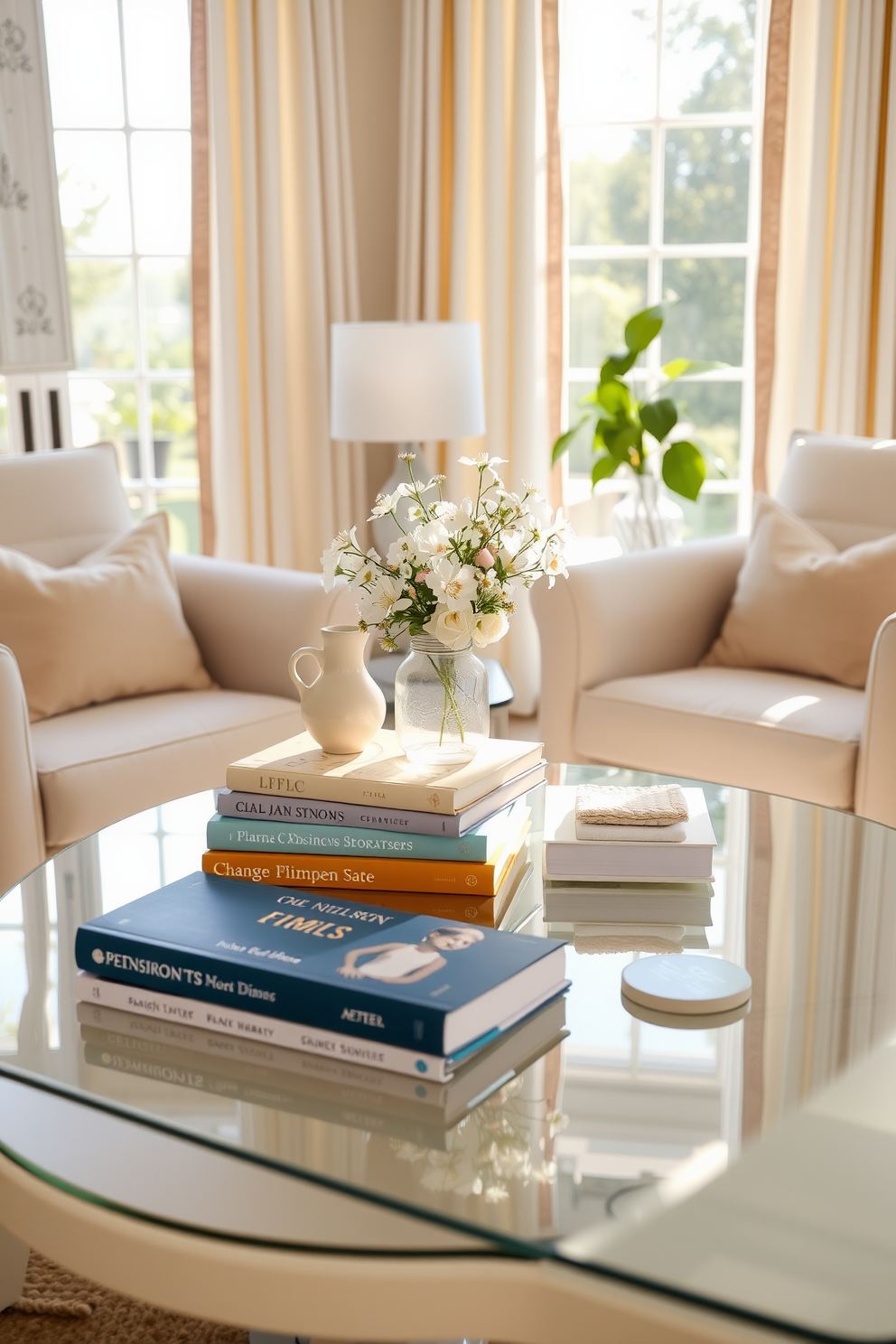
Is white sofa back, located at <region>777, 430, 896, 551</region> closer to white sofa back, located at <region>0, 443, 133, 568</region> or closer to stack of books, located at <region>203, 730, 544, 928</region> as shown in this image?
white sofa back, located at <region>0, 443, 133, 568</region>

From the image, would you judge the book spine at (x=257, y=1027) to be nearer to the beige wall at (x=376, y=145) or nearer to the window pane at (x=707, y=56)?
the beige wall at (x=376, y=145)

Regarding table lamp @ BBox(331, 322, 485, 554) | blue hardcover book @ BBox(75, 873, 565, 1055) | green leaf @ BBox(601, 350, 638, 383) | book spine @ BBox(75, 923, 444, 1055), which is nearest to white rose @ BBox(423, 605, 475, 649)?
blue hardcover book @ BBox(75, 873, 565, 1055)

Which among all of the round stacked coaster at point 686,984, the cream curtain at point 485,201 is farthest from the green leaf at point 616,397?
the round stacked coaster at point 686,984

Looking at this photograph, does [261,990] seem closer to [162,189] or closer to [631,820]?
[631,820]

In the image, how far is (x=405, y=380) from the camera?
334 cm

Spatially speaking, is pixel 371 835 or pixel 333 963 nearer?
pixel 333 963

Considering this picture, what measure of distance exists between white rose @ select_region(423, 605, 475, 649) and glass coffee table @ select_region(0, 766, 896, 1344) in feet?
1.29

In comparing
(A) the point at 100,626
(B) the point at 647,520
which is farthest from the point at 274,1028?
(B) the point at 647,520

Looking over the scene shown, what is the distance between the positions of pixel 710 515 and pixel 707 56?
1.46 meters

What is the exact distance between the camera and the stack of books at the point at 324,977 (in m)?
1.06

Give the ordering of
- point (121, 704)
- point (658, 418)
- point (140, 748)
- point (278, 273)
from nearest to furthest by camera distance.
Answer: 1. point (140, 748)
2. point (121, 704)
3. point (658, 418)
4. point (278, 273)

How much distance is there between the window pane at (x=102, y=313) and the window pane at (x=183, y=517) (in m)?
0.47

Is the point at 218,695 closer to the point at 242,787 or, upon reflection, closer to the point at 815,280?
the point at 242,787

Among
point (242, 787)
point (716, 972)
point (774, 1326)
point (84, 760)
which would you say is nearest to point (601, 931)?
point (716, 972)
